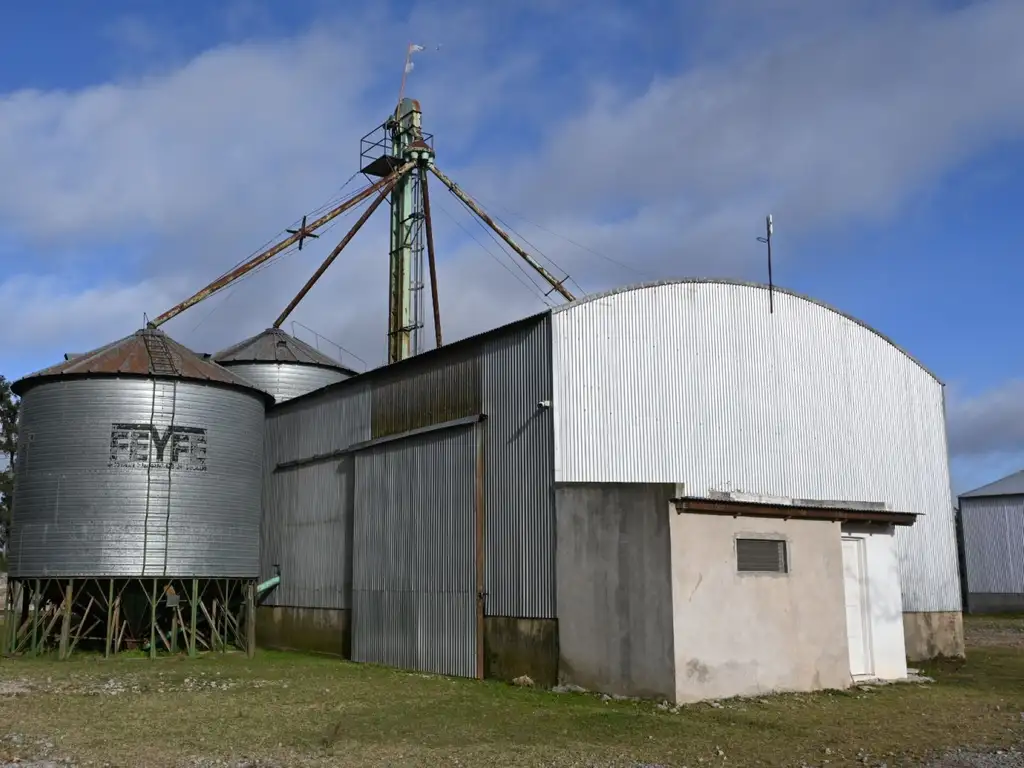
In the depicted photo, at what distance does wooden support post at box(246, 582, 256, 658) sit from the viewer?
25.3 meters

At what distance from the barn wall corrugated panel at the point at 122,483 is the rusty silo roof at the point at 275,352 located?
661 cm

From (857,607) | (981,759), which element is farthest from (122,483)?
(981,759)

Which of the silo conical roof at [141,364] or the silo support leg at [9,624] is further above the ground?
the silo conical roof at [141,364]

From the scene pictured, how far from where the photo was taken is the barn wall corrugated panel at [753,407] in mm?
19328

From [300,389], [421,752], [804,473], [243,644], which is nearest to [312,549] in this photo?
[243,644]

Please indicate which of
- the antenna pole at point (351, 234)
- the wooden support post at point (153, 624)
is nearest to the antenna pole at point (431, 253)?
the antenna pole at point (351, 234)

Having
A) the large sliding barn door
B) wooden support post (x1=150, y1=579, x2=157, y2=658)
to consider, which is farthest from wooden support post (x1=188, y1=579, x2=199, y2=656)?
the large sliding barn door

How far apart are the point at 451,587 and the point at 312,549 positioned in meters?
7.50

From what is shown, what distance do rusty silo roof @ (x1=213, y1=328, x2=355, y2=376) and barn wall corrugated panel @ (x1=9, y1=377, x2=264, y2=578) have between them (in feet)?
21.7

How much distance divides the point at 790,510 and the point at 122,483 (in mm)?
16438

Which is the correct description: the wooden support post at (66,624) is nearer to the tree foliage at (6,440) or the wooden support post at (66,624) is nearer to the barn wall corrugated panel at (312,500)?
the barn wall corrugated panel at (312,500)

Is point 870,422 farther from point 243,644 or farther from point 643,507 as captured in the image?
point 243,644

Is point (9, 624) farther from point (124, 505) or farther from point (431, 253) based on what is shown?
point (431, 253)

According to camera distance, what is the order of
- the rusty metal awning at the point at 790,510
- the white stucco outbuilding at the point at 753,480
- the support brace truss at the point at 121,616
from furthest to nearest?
1. the support brace truss at the point at 121,616
2. the white stucco outbuilding at the point at 753,480
3. the rusty metal awning at the point at 790,510
